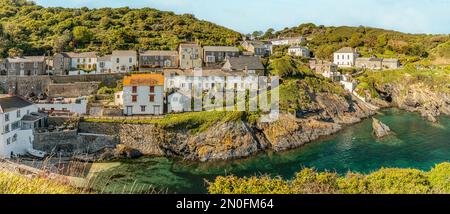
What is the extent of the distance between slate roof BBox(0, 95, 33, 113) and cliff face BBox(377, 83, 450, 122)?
48502 mm

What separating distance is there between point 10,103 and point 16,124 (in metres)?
1.91

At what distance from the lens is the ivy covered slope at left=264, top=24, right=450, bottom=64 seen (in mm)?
75438

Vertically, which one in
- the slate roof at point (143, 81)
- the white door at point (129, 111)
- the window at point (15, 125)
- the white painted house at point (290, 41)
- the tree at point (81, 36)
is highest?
the white painted house at point (290, 41)

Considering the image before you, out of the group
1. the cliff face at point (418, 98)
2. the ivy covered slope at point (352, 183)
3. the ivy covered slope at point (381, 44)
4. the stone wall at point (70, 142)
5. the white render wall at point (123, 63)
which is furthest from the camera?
the ivy covered slope at point (381, 44)

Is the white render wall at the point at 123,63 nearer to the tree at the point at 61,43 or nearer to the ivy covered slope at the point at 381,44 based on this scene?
the tree at the point at 61,43

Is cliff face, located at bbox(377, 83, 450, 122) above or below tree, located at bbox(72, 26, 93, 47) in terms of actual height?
below

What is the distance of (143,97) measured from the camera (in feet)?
118

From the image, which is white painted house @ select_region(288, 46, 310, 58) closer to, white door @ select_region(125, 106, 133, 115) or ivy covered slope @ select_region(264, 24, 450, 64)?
ivy covered slope @ select_region(264, 24, 450, 64)

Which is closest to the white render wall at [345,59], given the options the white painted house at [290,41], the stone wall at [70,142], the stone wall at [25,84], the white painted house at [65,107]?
the white painted house at [290,41]

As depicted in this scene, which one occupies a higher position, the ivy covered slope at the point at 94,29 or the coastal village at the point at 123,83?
the ivy covered slope at the point at 94,29

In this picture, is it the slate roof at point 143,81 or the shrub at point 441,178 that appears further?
the slate roof at point 143,81

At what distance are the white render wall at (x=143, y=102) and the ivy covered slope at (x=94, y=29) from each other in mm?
23084

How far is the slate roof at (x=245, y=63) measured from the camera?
47.8m

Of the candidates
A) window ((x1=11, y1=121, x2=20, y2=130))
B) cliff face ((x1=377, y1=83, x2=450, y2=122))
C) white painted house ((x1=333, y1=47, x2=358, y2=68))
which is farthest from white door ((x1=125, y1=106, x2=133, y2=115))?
white painted house ((x1=333, y1=47, x2=358, y2=68))
